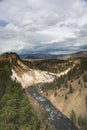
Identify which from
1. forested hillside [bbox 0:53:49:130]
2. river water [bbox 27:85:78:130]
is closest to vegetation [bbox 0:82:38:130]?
forested hillside [bbox 0:53:49:130]

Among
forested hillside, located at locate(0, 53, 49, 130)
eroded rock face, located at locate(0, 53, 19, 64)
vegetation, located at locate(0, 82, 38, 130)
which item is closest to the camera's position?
forested hillside, located at locate(0, 53, 49, 130)

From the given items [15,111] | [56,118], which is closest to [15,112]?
[15,111]

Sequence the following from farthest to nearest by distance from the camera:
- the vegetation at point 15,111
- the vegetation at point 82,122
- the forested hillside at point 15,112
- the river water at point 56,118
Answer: the river water at point 56,118, the vegetation at point 82,122, the vegetation at point 15,111, the forested hillside at point 15,112

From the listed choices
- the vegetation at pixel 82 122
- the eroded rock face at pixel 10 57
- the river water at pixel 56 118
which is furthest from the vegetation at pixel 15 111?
the eroded rock face at pixel 10 57

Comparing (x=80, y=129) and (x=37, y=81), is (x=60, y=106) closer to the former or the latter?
(x=80, y=129)

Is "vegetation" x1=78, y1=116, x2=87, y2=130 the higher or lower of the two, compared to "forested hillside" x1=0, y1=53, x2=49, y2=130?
lower

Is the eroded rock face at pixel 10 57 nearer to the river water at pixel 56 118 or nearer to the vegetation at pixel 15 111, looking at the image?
the river water at pixel 56 118

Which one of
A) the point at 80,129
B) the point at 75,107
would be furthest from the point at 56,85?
the point at 80,129

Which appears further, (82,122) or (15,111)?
(82,122)

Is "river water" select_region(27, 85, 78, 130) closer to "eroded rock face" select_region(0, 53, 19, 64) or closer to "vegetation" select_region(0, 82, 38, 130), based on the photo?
"eroded rock face" select_region(0, 53, 19, 64)

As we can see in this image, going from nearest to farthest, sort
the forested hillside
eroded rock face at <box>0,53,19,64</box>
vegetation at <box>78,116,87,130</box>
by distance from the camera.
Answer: the forested hillside < vegetation at <box>78,116,87,130</box> < eroded rock face at <box>0,53,19,64</box>

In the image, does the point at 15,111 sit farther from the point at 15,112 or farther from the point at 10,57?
the point at 10,57
